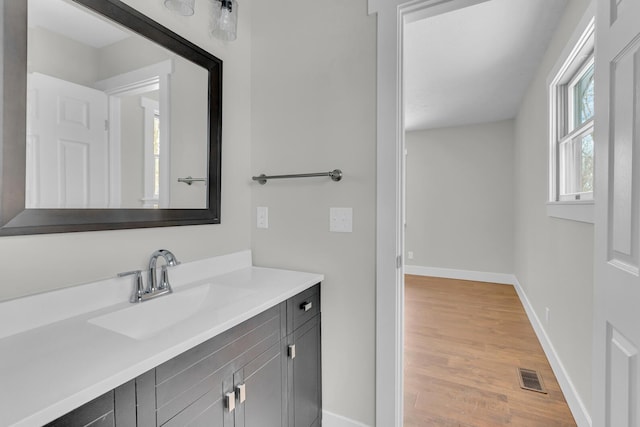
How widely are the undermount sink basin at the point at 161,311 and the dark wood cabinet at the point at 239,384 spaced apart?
23 centimetres

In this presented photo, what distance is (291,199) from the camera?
67.8 inches

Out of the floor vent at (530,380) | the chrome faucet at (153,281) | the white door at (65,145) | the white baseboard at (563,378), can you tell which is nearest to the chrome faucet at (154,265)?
the chrome faucet at (153,281)

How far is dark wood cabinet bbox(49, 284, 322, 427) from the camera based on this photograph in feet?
2.43

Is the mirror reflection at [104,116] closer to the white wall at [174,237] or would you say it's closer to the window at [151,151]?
the window at [151,151]

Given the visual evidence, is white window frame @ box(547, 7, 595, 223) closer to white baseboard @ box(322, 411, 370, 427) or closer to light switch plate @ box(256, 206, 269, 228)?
white baseboard @ box(322, 411, 370, 427)

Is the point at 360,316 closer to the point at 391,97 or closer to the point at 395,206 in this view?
the point at 395,206

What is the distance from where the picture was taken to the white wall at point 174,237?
955 mm

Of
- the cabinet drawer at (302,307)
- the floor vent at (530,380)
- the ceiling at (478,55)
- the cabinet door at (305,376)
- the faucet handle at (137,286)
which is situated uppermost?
the ceiling at (478,55)

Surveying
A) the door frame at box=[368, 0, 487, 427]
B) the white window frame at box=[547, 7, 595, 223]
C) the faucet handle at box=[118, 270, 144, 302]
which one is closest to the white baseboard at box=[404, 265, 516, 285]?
the white window frame at box=[547, 7, 595, 223]

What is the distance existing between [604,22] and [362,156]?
0.95m

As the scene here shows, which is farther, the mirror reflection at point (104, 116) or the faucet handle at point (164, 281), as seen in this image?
the faucet handle at point (164, 281)

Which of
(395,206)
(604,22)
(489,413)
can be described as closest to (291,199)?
(395,206)

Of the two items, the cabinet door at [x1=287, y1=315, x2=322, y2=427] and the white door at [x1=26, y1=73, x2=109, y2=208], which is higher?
the white door at [x1=26, y1=73, x2=109, y2=208]

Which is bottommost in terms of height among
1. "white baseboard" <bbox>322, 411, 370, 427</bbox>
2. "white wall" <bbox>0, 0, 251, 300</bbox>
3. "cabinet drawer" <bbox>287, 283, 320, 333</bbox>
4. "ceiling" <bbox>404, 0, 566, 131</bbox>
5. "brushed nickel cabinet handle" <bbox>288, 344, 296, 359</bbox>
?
"white baseboard" <bbox>322, 411, 370, 427</bbox>
